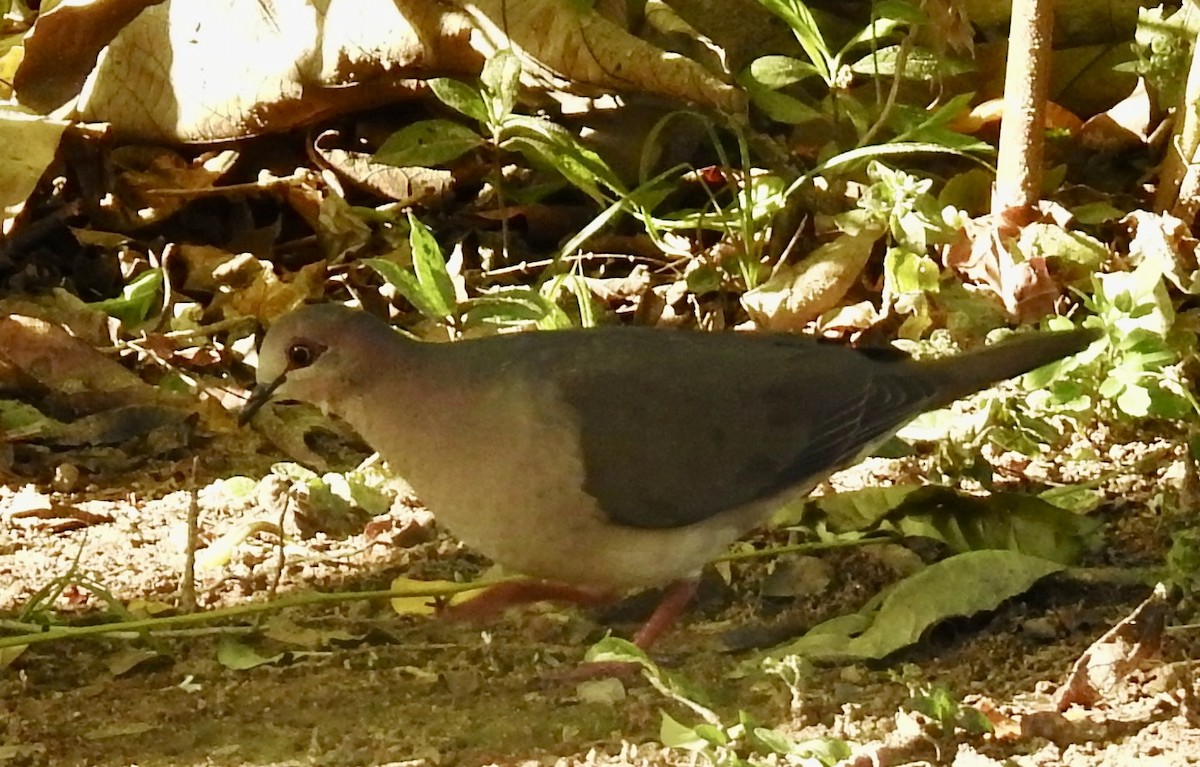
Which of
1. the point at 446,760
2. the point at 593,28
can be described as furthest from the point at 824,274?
the point at 446,760

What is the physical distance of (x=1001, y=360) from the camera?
3344 millimetres

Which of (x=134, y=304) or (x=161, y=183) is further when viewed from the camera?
(x=161, y=183)

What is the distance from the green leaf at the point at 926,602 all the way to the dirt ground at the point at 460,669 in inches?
1.8

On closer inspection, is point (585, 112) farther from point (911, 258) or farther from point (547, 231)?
point (911, 258)

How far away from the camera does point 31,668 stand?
3002 millimetres

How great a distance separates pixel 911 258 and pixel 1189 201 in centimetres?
79

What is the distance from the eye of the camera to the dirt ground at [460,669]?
2.53 meters

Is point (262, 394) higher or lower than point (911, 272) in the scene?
lower

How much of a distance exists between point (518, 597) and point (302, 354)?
0.64 meters

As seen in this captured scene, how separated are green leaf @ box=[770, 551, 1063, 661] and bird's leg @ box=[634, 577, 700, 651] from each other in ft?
0.87

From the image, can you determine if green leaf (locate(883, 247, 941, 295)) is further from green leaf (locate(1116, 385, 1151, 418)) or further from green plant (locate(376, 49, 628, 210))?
green leaf (locate(1116, 385, 1151, 418))

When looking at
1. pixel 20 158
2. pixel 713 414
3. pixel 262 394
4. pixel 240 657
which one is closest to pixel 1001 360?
pixel 713 414

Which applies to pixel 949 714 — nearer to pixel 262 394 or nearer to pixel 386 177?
pixel 262 394

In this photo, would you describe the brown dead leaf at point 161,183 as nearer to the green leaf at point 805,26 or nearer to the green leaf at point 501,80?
the green leaf at point 501,80
